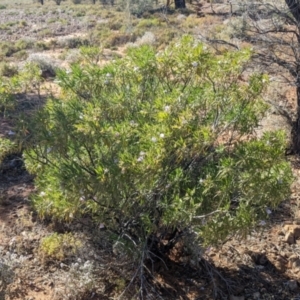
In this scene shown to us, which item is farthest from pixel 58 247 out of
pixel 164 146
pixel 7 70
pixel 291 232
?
pixel 7 70

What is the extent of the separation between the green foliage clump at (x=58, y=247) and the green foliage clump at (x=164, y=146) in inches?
41.9

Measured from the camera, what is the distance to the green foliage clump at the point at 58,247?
4625 millimetres

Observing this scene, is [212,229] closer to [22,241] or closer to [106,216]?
[106,216]

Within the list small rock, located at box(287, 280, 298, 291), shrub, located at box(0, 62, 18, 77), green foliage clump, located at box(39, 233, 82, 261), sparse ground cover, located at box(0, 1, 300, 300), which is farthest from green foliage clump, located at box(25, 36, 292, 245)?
shrub, located at box(0, 62, 18, 77)

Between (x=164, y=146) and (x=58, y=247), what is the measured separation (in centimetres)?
217

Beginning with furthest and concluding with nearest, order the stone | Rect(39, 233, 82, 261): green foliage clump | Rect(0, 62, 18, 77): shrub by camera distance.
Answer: Rect(0, 62, 18, 77): shrub < the stone < Rect(39, 233, 82, 261): green foliage clump

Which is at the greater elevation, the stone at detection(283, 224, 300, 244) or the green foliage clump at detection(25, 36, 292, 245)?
the green foliage clump at detection(25, 36, 292, 245)

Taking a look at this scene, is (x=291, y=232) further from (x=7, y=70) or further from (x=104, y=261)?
(x=7, y=70)

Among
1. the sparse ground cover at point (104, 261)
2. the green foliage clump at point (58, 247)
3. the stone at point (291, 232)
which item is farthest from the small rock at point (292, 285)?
the green foliage clump at point (58, 247)

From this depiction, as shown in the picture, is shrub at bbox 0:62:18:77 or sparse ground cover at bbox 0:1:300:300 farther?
shrub at bbox 0:62:18:77

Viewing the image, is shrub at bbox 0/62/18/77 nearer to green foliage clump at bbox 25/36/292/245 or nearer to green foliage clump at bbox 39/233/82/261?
green foliage clump at bbox 39/233/82/261

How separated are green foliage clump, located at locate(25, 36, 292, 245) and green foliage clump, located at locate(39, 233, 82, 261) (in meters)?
1.07

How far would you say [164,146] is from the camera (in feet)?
9.73

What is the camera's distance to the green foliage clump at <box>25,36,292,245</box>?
10.0 feet
